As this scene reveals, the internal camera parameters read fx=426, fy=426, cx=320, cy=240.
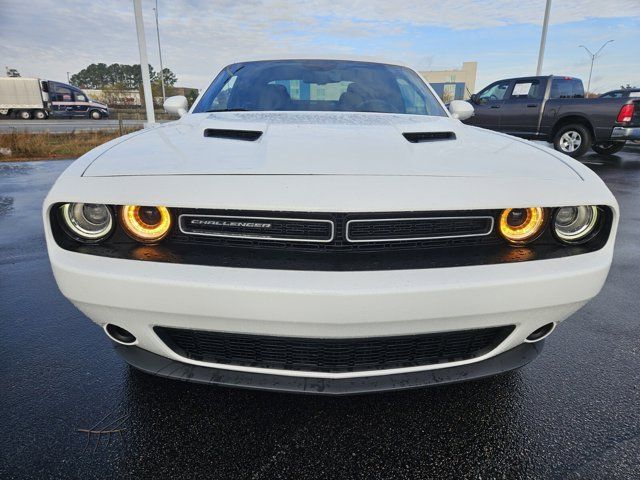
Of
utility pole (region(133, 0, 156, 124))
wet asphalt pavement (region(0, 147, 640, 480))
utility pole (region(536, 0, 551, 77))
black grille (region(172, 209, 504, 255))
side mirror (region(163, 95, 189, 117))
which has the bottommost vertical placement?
wet asphalt pavement (region(0, 147, 640, 480))

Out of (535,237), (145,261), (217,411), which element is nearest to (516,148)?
(535,237)

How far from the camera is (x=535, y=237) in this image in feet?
5.21

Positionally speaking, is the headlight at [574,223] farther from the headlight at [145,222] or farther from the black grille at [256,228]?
the headlight at [145,222]

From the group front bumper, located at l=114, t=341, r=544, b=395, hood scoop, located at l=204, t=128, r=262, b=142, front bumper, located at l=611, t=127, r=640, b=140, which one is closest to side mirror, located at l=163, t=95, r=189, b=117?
hood scoop, located at l=204, t=128, r=262, b=142

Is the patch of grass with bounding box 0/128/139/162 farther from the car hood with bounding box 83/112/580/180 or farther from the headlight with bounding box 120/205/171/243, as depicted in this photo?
the headlight with bounding box 120/205/171/243

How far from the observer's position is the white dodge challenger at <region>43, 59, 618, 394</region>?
1.31 metres

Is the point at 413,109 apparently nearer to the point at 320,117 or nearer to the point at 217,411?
the point at 320,117

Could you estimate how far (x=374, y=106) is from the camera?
2783mm

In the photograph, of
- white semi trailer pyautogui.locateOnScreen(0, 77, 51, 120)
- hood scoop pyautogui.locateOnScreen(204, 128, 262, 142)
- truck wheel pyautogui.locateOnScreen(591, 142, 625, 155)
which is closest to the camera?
hood scoop pyautogui.locateOnScreen(204, 128, 262, 142)

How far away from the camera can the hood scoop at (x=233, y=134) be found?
188 centimetres

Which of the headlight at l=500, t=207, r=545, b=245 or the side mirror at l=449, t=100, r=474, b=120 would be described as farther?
the side mirror at l=449, t=100, r=474, b=120

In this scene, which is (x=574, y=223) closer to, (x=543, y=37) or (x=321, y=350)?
(x=321, y=350)

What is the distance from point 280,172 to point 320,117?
103 cm

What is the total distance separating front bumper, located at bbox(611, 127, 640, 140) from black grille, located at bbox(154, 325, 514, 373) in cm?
958
